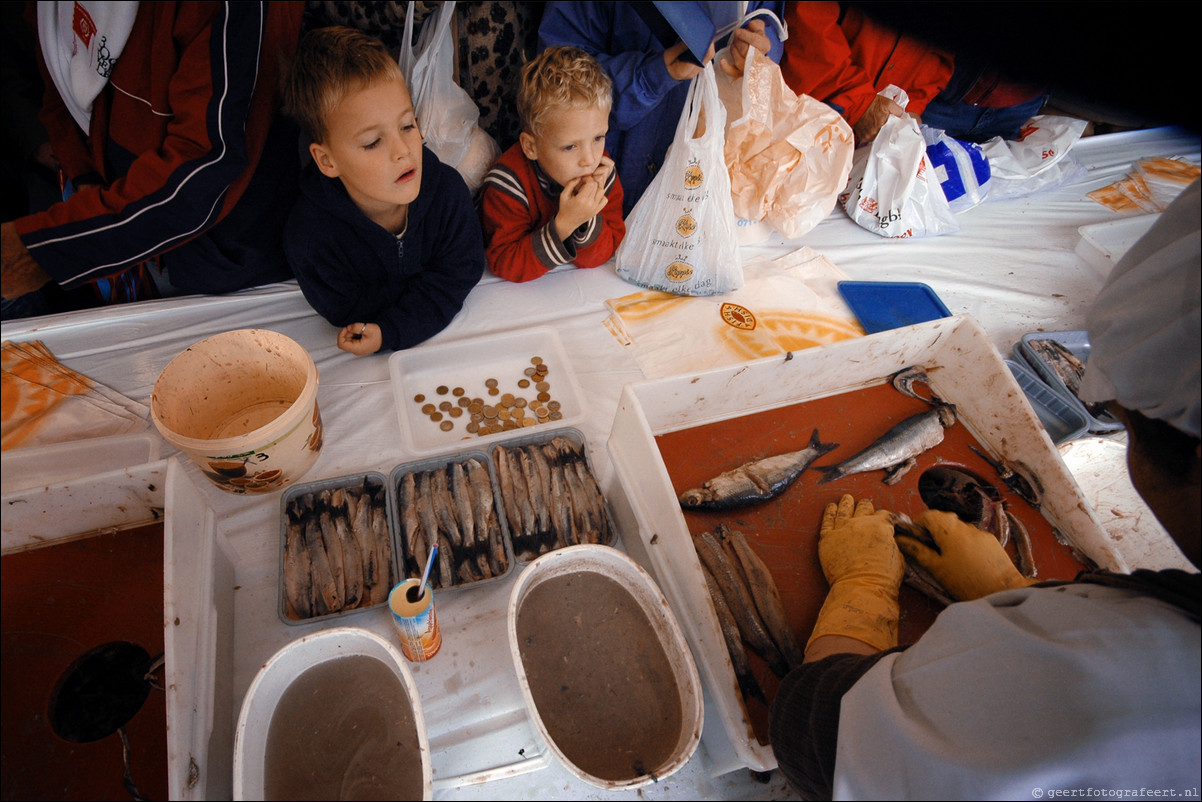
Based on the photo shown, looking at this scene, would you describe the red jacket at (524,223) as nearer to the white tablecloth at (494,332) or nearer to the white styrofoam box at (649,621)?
the white tablecloth at (494,332)

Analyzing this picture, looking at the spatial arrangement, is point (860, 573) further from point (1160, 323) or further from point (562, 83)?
point (562, 83)

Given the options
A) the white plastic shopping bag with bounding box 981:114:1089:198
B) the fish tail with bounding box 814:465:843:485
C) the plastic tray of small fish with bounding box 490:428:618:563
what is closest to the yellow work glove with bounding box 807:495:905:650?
the fish tail with bounding box 814:465:843:485

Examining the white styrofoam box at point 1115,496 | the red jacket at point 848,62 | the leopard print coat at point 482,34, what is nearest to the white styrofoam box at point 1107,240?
the red jacket at point 848,62

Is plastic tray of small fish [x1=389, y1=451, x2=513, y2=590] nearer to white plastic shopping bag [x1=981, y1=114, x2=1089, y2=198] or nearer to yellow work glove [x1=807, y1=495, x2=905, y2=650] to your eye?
yellow work glove [x1=807, y1=495, x2=905, y2=650]

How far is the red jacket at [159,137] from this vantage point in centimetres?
158

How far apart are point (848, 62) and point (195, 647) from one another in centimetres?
349

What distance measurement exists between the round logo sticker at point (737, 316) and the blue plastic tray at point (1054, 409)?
3.17 ft

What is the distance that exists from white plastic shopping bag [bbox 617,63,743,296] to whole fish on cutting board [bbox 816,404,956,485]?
3.05 ft

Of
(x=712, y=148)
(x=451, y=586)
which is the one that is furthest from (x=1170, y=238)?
(x=451, y=586)

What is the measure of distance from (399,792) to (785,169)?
2702mm

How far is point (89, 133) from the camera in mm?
1705

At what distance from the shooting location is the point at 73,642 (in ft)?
3.58

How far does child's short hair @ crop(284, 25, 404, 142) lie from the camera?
1.59 meters

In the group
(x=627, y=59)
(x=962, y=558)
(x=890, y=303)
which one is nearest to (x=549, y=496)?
Result: (x=962, y=558)
